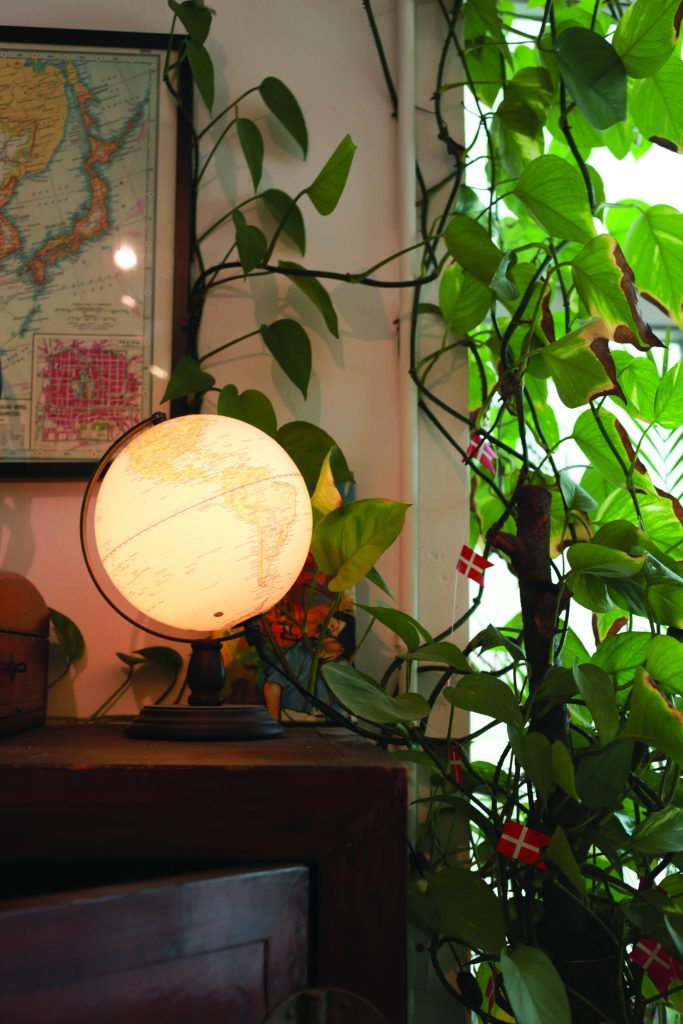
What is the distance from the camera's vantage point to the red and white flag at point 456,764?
1166 millimetres

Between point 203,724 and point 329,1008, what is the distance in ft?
1.07

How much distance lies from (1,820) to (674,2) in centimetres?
124

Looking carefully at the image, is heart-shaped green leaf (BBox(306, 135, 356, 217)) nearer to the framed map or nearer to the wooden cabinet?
the framed map

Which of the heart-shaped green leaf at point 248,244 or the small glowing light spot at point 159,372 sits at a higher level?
the heart-shaped green leaf at point 248,244

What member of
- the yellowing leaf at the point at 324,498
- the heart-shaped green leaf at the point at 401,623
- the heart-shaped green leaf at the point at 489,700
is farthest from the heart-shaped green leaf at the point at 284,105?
the heart-shaped green leaf at the point at 489,700

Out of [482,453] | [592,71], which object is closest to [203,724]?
[482,453]

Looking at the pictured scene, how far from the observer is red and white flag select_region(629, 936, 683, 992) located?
1002mm

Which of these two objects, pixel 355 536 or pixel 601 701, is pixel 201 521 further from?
pixel 601 701

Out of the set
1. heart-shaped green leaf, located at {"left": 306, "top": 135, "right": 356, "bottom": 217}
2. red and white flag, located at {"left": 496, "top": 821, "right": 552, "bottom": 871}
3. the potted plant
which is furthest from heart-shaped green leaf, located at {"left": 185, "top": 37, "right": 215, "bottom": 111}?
red and white flag, located at {"left": 496, "top": 821, "right": 552, "bottom": 871}

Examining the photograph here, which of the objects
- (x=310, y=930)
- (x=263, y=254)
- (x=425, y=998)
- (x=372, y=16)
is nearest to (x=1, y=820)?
(x=310, y=930)

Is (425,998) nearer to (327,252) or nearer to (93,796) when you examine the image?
(93,796)

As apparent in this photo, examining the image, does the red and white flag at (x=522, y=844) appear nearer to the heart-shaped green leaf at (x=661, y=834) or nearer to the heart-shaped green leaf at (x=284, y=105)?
the heart-shaped green leaf at (x=661, y=834)

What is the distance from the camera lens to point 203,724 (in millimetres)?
951

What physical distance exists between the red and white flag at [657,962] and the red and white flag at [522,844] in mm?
152
